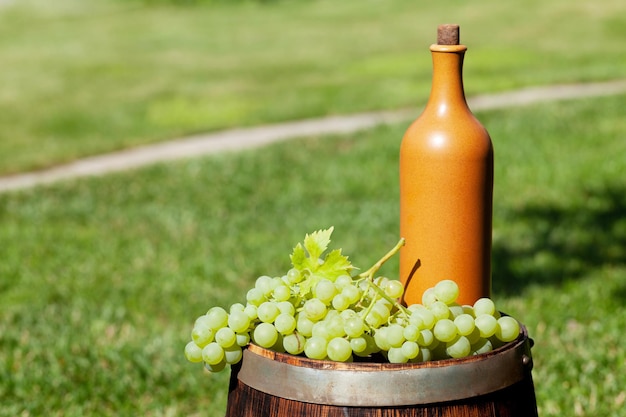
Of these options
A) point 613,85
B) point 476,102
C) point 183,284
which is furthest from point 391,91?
point 183,284

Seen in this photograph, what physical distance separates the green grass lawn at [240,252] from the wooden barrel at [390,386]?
1759mm

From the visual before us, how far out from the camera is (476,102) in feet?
39.3

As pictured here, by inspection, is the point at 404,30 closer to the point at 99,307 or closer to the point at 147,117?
the point at 147,117

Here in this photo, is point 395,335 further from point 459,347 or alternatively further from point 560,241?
point 560,241

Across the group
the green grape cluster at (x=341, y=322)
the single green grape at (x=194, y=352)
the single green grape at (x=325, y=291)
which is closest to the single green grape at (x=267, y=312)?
the green grape cluster at (x=341, y=322)

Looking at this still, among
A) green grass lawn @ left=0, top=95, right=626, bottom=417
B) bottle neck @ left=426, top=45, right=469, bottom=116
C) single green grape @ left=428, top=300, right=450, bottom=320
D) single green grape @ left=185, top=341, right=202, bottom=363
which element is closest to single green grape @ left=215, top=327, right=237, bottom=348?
single green grape @ left=185, top=341, right=202, bottom=363

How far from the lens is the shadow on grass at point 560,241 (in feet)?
18.0

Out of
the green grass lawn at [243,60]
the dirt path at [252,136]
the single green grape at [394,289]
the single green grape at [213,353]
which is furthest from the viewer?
the green grass lawn at [243,60]

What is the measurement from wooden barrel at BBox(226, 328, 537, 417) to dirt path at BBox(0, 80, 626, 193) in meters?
7.08

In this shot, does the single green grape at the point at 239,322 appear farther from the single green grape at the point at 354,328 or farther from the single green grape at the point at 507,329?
the single green grape at the point at 507,329

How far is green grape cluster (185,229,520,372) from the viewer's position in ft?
6.55

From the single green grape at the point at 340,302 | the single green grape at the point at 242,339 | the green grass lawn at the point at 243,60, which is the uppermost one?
the single green grape at the point at 340,302

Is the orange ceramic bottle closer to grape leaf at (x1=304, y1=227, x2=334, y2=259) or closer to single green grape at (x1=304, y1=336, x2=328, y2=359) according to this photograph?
grape leaf at (x1=304, y1=227, x2=334, y2=259)

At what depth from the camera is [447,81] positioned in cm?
234
